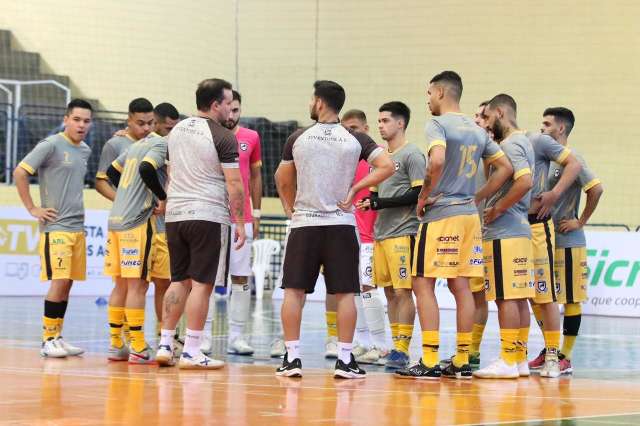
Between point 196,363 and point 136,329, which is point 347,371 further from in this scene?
point 136,329

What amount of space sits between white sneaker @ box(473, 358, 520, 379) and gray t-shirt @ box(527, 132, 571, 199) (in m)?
1.55

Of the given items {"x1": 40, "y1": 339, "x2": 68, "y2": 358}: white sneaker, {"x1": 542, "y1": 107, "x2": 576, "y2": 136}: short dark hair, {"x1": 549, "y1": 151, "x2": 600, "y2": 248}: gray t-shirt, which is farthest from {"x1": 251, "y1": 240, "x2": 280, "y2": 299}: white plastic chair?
{"x1": 542, "y1": 107, "x2": 576, "y2": 136}: short dark hair

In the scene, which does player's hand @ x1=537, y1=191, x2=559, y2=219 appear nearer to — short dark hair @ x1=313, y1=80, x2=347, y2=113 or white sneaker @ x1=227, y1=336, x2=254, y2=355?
short dark hair @ x1=313, y1=80, x2=347, y2=113

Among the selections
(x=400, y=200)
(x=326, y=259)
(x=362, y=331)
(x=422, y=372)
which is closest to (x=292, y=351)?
(x=326, y=259)

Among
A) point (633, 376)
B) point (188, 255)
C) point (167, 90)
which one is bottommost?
point (633, 376)

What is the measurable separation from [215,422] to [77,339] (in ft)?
19.3

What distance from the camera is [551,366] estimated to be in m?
9.45

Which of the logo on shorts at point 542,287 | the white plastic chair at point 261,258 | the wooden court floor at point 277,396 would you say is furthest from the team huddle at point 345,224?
the white plastic chair at point 261,258

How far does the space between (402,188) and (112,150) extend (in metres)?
2.81

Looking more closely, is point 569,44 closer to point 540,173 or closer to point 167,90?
point 167,90

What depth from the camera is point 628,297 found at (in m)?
18.2

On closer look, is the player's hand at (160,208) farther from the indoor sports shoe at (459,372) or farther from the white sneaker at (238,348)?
the indoor sports shoe at (459,372)

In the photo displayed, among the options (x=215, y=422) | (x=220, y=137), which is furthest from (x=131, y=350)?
(x=215, y=422)

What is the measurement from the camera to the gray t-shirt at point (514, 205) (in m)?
9.21
